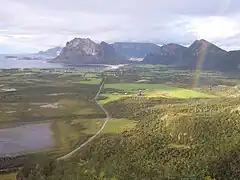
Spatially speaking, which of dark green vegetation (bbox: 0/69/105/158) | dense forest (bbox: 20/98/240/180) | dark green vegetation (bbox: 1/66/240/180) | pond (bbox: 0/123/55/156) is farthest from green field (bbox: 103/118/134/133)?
pond (bbox: 0/123/55/156)

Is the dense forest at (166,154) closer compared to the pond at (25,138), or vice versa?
the dense forest at (166,154)

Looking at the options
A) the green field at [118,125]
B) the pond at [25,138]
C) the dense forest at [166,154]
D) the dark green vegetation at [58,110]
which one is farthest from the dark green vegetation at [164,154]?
the dark green vegetation at [58,110]

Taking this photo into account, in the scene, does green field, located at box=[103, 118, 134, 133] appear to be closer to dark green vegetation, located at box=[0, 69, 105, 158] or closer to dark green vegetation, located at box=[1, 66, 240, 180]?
dark green vegetation, located at box=[0, 69, 105, 158]

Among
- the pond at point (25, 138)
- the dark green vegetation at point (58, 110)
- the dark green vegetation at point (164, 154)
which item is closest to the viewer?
the dark green vegetation at point (164, 154)

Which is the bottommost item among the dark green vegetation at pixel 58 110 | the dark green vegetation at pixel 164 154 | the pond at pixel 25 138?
the pond at pixel 25 138

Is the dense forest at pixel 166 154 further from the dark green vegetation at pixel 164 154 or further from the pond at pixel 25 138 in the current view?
the pond at pixel 25 138

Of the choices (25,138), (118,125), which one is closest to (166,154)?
(118,125)

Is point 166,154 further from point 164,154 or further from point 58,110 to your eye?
point 58,110

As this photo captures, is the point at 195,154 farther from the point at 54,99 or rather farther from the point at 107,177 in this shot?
the point at 54,99

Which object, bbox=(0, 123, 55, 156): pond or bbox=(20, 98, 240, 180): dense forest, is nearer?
bbox=(20, 98, 240, 180): dense forest
